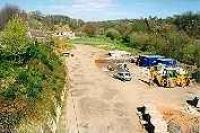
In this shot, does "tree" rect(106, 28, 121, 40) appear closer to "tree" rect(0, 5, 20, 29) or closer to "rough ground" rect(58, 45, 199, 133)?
"tree" rect(0, 5, 20, 29)

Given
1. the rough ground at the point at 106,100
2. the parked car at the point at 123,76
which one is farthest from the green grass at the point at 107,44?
the parked car at the point at 123,76

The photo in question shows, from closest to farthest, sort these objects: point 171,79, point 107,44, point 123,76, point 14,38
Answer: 1. point 171,79
2. point 123,76
3. point 14,38
4. point 107,44

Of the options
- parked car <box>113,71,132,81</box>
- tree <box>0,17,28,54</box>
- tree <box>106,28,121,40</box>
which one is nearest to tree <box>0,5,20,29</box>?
tree <box>106,28,121,40</box>

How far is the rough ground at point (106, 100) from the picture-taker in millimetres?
34094

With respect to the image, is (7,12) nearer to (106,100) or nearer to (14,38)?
(14,38)

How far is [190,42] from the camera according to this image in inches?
2985

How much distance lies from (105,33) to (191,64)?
51.4m

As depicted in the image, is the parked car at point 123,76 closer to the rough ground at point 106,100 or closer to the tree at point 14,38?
the rough ground at point 106,100

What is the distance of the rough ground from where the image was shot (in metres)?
34.1

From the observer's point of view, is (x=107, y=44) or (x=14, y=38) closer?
(x=14, y=38)

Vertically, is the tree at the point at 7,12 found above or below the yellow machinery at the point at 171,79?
above

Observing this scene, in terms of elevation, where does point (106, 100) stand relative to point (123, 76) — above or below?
below

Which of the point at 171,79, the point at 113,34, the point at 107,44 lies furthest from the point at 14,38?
the point at 113,34

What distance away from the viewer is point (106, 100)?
42.7 m
